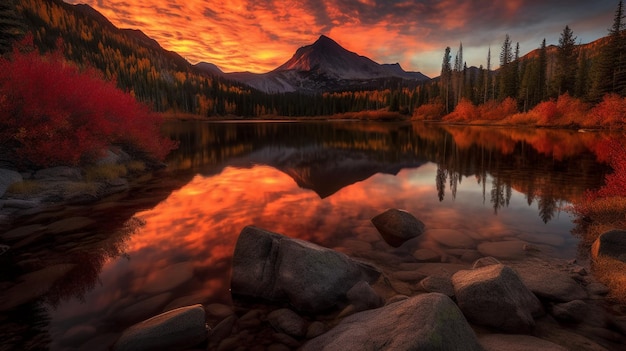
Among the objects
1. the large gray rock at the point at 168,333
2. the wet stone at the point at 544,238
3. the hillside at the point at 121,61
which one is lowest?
the large gray rock at the point at 168,333

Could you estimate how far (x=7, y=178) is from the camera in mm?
15812

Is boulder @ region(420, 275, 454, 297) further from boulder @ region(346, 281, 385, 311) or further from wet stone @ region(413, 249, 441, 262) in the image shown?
wet stone @ region(413, 249, 441, 262)

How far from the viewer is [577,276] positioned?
786 centimetres

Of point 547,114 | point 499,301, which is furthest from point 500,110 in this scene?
point 499,301

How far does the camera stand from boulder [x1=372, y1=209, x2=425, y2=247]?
11.0 meters

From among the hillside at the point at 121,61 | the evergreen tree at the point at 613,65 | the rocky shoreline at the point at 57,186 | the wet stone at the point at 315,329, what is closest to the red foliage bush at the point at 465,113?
the evergreen tree at the point at 613,65

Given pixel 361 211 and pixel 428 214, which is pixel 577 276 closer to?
pixel 428 214

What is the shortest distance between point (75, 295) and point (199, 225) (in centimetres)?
546

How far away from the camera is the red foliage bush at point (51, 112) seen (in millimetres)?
17172

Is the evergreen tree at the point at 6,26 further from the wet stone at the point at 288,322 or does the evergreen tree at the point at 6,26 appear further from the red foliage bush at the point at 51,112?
the wet stone at the point at 288,322

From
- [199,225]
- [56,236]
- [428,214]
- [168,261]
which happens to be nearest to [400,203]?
[428,214]

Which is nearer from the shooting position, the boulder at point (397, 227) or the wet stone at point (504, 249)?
the wet stone at point (504, 249)

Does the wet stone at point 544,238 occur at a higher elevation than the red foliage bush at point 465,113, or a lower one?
lower

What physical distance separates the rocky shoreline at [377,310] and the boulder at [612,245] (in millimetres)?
933
